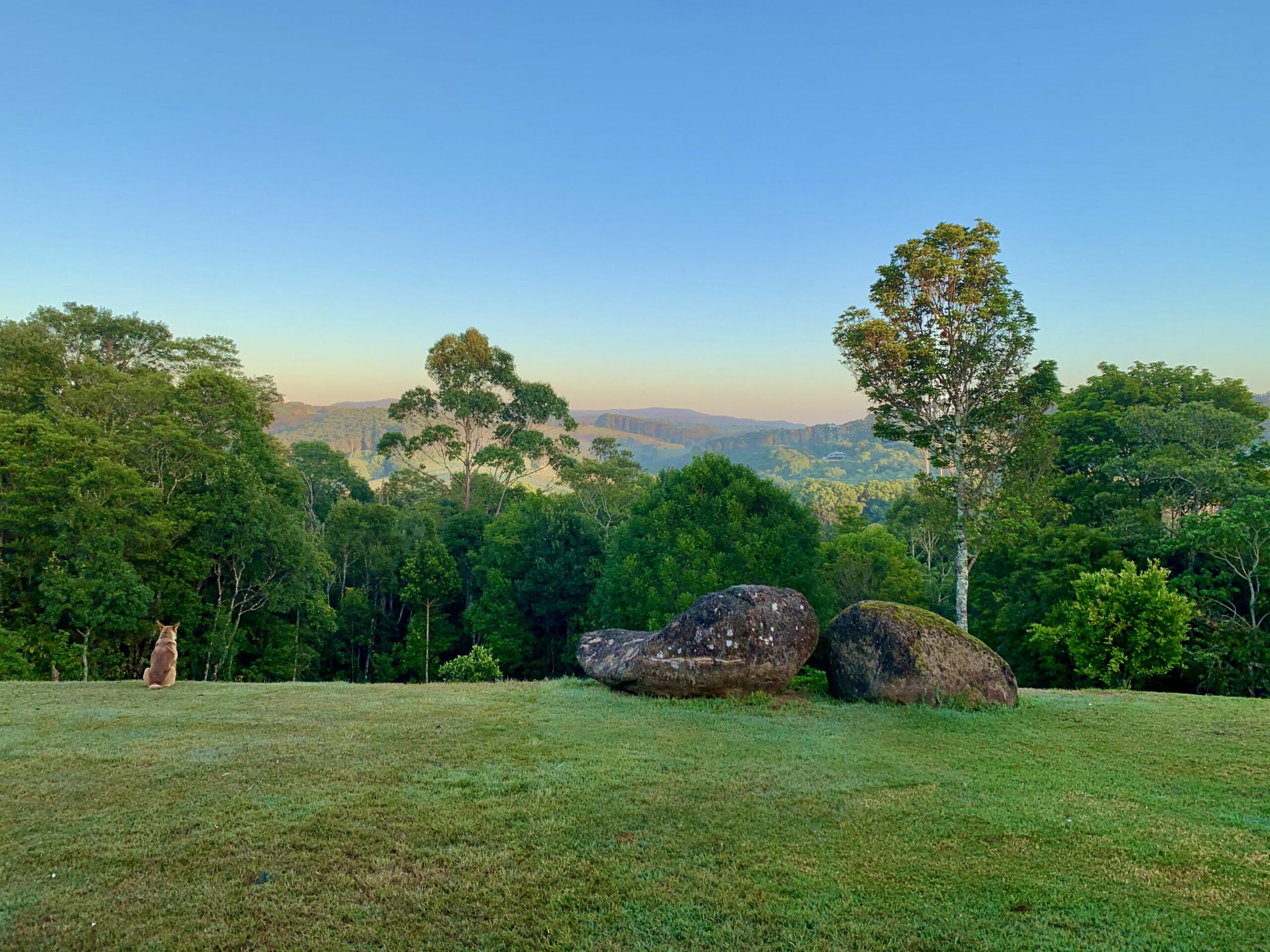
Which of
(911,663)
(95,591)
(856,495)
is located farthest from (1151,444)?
(856,495)

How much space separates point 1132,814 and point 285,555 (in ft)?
89.8

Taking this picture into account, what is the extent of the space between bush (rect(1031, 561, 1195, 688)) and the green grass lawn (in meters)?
7.12

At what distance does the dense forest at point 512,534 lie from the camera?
65.7ft

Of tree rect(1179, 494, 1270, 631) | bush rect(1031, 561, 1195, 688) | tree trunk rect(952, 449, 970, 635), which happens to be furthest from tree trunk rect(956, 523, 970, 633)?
tree rect(1179, 494, 1270, 631)

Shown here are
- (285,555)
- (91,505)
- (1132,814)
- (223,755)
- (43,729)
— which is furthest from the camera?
(285,555)

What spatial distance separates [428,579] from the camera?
3662cm

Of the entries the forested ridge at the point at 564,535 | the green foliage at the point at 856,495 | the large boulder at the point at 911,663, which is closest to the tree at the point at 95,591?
the forested ridge at the point at 564,535

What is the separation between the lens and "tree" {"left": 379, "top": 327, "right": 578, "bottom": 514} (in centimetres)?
4306

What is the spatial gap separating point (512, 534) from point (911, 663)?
27.5m

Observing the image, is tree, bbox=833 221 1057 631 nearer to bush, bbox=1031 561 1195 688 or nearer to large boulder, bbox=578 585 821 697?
bush, bbox=1031 561 1195 688

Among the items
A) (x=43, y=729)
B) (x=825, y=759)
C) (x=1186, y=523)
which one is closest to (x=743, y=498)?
(x=1186, y=523)

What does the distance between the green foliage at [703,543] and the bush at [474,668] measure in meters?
4.78

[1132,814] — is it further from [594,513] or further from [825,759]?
[594,513]

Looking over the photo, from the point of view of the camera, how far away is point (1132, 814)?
5770mm
